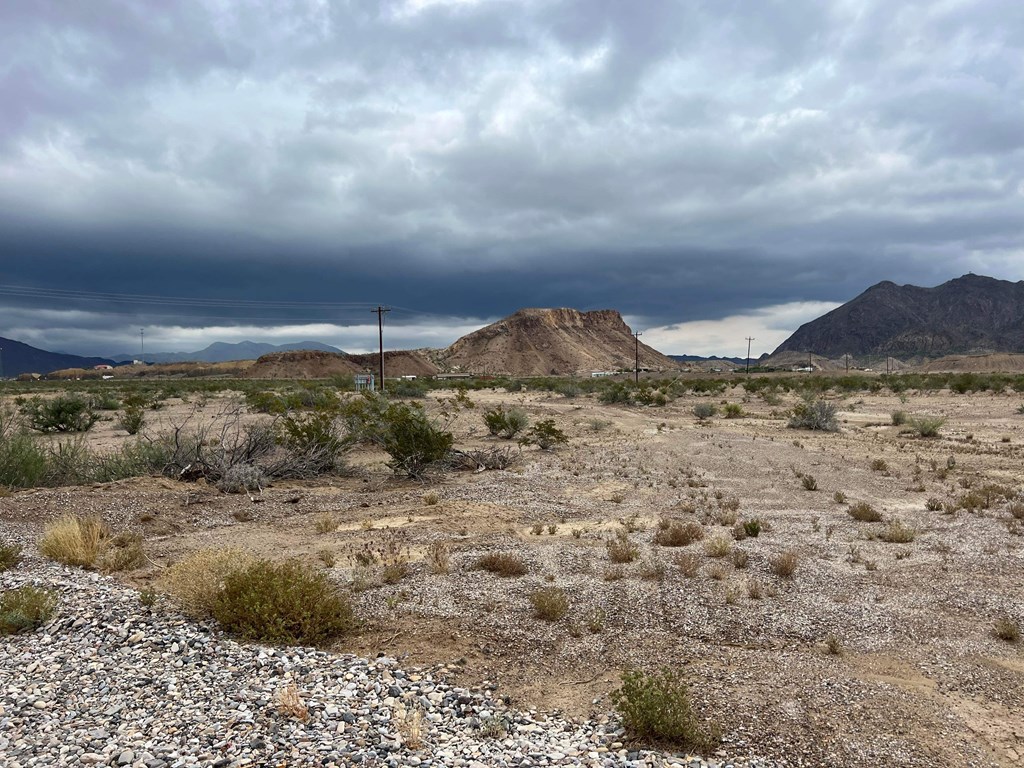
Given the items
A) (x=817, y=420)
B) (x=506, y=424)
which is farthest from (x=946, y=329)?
(x=506, y=424)

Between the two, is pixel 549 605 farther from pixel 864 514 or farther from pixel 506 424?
pixel 506 424

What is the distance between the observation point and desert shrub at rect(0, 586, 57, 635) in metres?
6.62

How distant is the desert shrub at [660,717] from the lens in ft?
16.5

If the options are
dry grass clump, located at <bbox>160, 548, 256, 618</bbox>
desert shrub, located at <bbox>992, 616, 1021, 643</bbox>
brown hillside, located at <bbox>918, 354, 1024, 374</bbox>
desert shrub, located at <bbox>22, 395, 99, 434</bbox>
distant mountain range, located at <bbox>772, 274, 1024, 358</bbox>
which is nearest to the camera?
desert shrub, located at <bbox>992, 616, 1021, 643</bbox>

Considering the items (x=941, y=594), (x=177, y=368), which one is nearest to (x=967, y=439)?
(x=941, y=594)

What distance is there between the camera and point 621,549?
1002 centimetres

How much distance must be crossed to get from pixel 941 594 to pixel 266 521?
36.1 feet

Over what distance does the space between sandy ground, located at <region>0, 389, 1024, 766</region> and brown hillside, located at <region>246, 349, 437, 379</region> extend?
112 meters

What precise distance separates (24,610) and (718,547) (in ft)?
29.0

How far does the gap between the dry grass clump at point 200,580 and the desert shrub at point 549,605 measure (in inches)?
135

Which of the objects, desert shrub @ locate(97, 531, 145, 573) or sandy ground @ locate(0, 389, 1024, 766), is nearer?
sandy ground @ locate(0, 389, 1024, 766)

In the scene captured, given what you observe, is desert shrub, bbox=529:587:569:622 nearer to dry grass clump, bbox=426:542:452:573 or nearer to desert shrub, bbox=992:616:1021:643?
dry grass clump, bbox=426:542:452:573

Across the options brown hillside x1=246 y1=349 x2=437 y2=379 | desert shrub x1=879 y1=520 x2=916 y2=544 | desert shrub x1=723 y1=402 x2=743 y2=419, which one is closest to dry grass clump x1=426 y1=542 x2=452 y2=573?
desert shrub x1=879 y1=520 x2=916 y2=544

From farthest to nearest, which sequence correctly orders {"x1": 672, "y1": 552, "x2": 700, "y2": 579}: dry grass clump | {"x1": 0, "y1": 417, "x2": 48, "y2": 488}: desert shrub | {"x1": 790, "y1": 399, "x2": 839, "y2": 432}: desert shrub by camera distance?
{"x1": 790, "y1": 399, "x2": 839, "y2": 432}: desert shrub
{"x1": 0, "y1": 417, "x2": 48, "y2": 488}: desert shrub
{"x1": 672, "y1": 552, "x2": 700, "y2": 579}: dry grass clump
